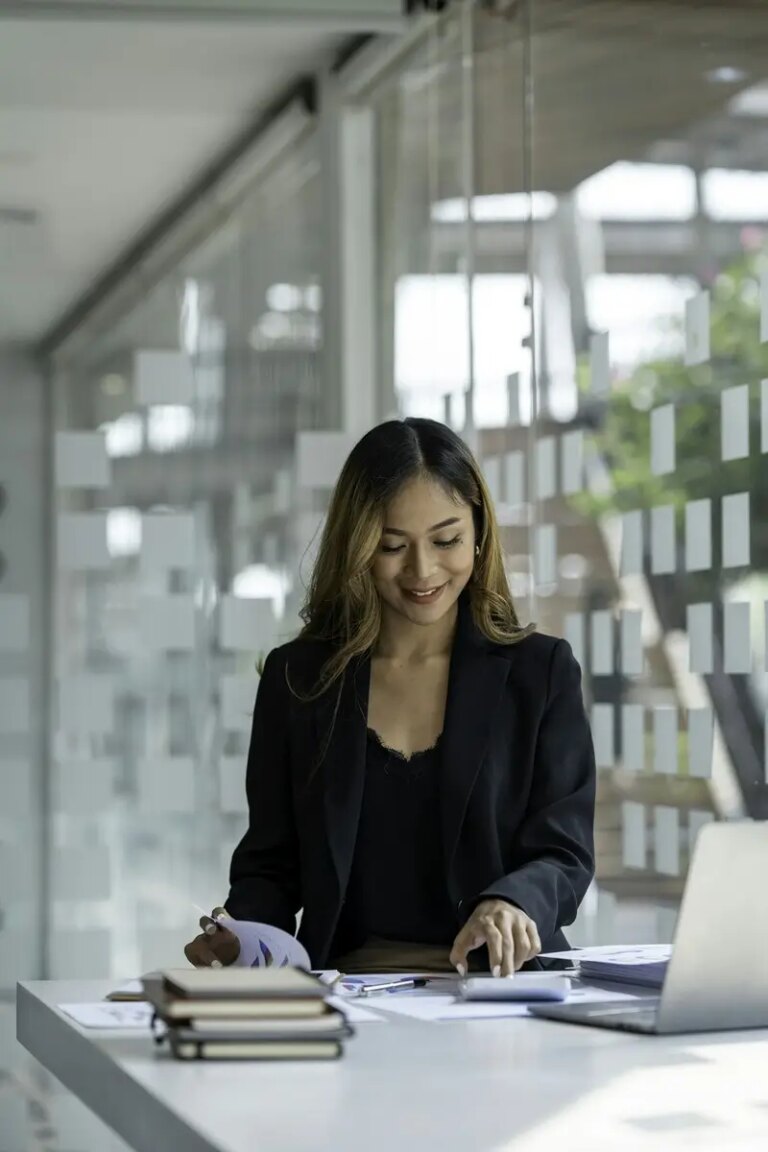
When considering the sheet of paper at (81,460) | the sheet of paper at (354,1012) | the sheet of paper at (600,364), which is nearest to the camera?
the sheet of paper at (354,1012)

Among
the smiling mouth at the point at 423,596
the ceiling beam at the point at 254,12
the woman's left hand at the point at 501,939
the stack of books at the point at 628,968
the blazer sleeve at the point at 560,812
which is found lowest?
the stack of books at the point at 628,968

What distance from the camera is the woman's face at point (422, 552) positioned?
2637 millimetres

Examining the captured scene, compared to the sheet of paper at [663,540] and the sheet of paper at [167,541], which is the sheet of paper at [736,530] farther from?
the sheet of paper at [167,541]

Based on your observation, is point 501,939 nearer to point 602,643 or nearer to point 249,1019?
point 249,1019

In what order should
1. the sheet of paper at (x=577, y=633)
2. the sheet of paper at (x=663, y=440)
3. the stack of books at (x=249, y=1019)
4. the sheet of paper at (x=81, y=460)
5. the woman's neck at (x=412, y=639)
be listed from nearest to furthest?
the stack of books at (x=249, y=1019) → the woman's neck at (x=412, y=639) → the sheet of paper at (x=663, y=440) → the sheet of paper at (x=577, y=633) → the sheet of paper at (x=81, y=460)

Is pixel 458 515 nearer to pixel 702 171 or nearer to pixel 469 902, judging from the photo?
pixel 469 902

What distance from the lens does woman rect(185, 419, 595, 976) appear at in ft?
8.31

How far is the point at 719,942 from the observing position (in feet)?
5.74

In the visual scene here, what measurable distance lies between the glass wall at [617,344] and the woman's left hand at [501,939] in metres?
1.72

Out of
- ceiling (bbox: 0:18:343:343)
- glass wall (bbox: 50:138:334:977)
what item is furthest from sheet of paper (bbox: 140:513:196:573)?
ceiling (bbox: 0:18:343:343)

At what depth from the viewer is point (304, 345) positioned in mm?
4730

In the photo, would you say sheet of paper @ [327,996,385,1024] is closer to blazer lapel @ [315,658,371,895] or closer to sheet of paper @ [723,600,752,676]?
blazer lapel @ [315,658,371,895]

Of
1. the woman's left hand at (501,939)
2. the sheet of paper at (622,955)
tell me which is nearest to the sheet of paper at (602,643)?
the sheet of paper at (622,955)

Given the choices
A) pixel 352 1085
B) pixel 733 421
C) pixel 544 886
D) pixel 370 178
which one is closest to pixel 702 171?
pixel 733 421
